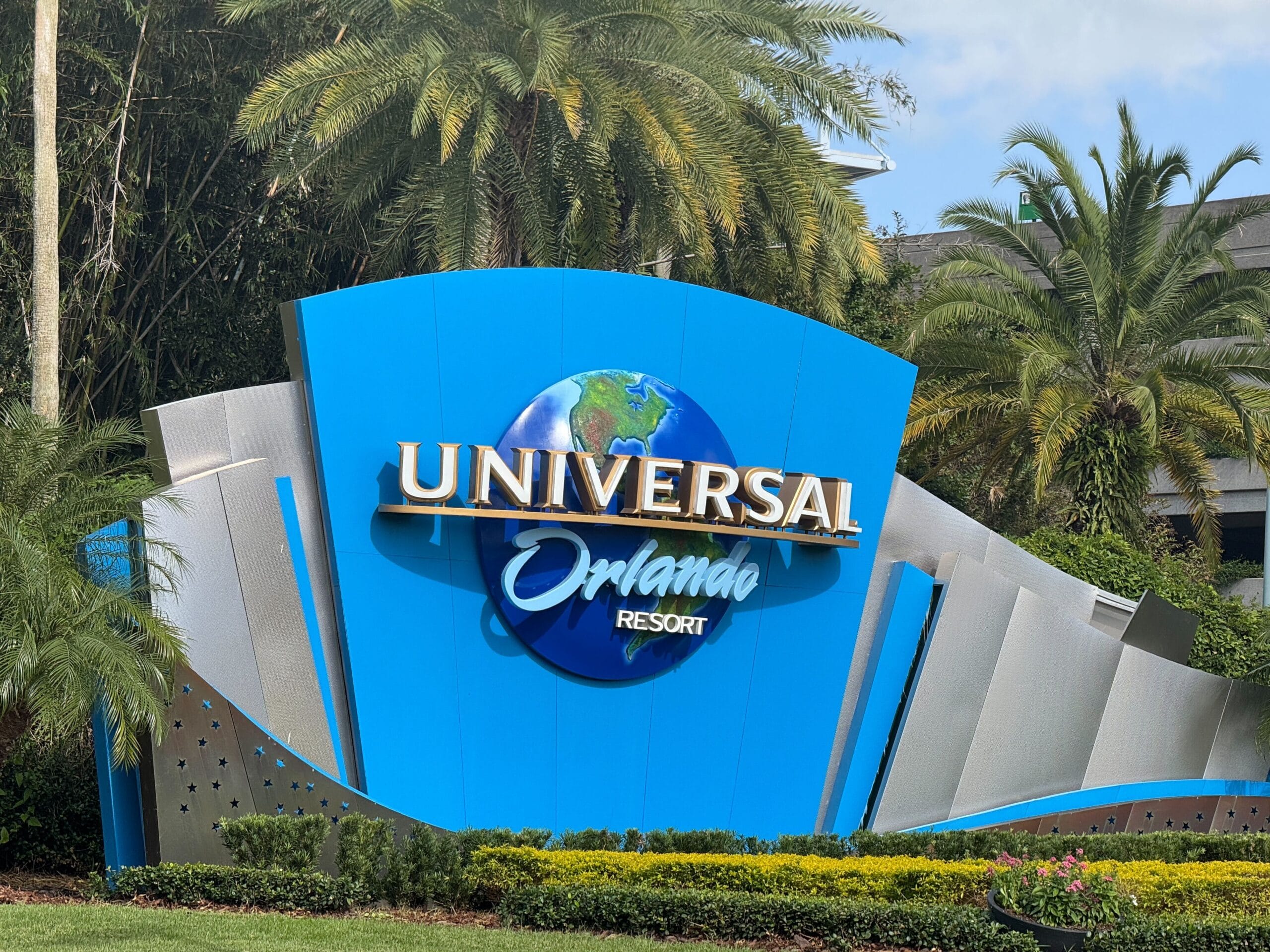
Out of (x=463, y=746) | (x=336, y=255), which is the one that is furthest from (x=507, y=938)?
(x=336, y=255)

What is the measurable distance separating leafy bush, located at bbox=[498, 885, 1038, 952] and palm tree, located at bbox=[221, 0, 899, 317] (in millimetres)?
10148

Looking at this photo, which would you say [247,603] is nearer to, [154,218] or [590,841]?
[590,841]

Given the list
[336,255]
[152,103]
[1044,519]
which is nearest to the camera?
[152,103]

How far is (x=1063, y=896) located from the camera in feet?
36.1

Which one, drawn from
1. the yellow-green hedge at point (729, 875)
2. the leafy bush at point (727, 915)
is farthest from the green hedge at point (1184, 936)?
the yellow-green hedge at point (729, 875)

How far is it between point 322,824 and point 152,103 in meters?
17.4

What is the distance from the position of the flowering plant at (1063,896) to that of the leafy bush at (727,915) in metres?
0.63

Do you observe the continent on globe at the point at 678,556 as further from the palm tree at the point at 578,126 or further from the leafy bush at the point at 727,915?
the palm tree at the point at 578,126

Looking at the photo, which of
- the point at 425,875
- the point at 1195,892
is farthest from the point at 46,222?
the point at 1195,892

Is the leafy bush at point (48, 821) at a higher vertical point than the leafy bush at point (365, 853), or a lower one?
lower

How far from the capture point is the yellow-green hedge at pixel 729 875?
12.7m

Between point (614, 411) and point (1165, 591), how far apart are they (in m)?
10.4

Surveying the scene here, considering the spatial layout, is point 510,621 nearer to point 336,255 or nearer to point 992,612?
point 992,612

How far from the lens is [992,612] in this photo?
699 inches
